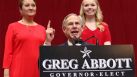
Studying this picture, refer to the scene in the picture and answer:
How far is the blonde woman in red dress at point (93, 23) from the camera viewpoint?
2.58 metres

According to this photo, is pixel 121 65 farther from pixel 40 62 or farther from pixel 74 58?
pixel 40 62

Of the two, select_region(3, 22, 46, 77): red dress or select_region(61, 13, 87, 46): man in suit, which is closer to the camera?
select_region(61, 13, 87, 46): man in suit

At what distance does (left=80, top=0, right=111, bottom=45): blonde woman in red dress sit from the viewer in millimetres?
2576

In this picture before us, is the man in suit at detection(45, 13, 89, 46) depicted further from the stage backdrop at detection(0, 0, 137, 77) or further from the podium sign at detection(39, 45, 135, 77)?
the stage backdrop at detection(0, 0, 137, 77)

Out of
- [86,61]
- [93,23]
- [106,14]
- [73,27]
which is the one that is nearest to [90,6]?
[93,23]

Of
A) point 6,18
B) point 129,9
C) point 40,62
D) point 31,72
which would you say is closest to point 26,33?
point 31,72

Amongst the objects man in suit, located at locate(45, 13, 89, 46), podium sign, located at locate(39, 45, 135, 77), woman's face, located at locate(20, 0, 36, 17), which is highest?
woman's face, located at locate(20, 0, 36, 17)

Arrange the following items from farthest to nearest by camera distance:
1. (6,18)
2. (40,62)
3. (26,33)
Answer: (6,18) → (26,33) → (40,62)

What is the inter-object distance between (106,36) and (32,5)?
535 mm

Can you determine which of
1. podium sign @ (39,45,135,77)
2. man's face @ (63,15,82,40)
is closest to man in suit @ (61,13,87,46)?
man's face @ (63,15,82,40)

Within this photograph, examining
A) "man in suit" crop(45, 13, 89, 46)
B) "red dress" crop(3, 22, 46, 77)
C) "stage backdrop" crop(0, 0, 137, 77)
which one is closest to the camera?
"man in suit" crop(45, 13, 89, 46)

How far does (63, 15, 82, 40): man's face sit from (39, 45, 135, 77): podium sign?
0.67ft

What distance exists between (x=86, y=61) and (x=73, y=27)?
0.93 ft

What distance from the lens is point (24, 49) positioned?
2.53 meters
